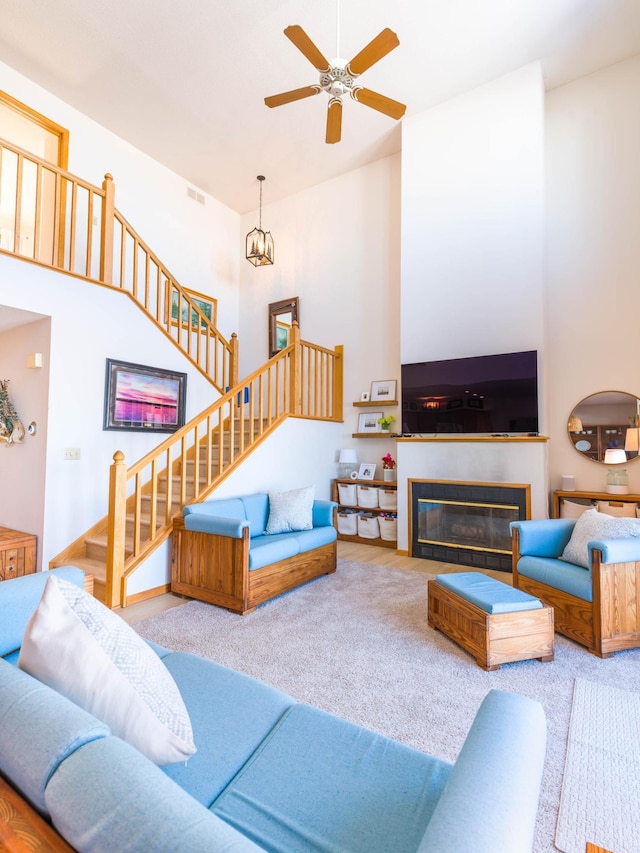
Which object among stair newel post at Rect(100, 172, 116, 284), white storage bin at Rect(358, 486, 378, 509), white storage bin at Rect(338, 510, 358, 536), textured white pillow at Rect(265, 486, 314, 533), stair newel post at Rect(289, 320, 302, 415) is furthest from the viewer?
white storage bin at Rect(338, 510, 358, 536)

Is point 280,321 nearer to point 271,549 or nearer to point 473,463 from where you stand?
point 473,463

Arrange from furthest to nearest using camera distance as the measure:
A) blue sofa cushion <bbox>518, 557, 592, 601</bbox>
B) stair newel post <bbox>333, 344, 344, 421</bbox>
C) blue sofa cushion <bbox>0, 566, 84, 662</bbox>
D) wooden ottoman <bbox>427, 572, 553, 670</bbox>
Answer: stair newel post <bbox>333, 344, 344, 421</bbox> < blue sofa cushion <bbox>518, 557, 592, 601</bbox> < wooden ottoman <bbox>427, 572, 553, 670</bbox> < blue sofa cushion <bbox>0, 566, 84, 662</bbox>

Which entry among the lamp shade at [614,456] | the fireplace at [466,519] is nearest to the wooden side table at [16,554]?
the fireplace at [466,519]

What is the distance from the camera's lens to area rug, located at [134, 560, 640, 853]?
Result: 193 cm

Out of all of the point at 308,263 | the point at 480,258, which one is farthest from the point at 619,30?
the point at 308,263

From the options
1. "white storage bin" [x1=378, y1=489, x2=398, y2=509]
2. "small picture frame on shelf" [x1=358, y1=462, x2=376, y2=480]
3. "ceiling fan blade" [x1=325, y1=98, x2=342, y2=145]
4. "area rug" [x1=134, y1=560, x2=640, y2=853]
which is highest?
"ceiling fan blade" [x1=325, y1=98, x2=342, y2=145]

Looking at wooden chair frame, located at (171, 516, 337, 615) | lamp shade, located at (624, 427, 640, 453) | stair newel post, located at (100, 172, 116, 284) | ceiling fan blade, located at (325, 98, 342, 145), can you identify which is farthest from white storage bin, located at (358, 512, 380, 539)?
ceiling fan blade, located at (325, 98, 342, 145)

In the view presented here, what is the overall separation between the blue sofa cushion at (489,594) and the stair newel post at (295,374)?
2966mm

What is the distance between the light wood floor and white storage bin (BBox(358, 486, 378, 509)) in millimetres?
519

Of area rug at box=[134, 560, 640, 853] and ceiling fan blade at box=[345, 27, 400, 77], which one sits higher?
ceiling fan blade at box=[345, 27, 400, 77]

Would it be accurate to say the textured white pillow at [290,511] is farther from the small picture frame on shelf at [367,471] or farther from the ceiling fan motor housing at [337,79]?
the ceiling fan motor housing at [337,79]

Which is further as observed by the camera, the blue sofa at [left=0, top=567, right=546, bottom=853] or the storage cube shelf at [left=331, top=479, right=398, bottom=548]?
the storage cube shelf at [left=331, top=479, right=398, bottom=548]

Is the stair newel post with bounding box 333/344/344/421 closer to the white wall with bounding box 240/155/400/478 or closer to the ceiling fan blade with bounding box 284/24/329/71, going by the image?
the white wall with bounding box 240/155/400/478

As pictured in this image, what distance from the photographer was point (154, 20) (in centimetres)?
410
